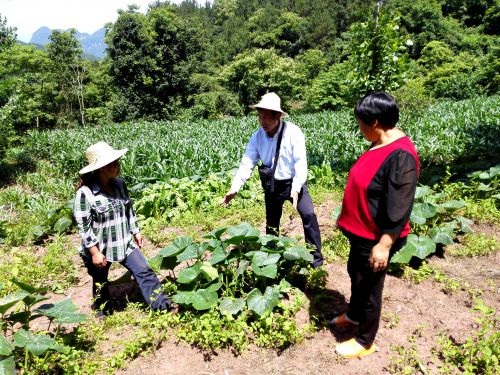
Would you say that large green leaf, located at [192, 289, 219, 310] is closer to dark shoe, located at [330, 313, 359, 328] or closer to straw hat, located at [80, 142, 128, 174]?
dark shoe, located at [330, 313, 359, 328]

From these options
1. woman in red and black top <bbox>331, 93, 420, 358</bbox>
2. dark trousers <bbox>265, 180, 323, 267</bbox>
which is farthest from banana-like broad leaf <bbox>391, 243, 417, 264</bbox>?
woman in red and black top <bbox>331, 93, 420, 358</bbox>

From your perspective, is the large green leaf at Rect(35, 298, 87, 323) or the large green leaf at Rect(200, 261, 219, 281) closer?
the large green leaf at Rect(35, 298, 87, 323)

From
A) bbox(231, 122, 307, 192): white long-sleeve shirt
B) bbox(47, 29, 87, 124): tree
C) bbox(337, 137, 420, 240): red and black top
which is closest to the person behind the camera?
bbox(337, 137, 420, 240): red and black top

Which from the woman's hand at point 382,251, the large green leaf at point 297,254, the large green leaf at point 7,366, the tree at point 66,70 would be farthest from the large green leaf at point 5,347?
the tree at point 66,70

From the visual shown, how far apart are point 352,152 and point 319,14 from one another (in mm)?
49199

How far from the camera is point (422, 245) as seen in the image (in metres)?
3.56

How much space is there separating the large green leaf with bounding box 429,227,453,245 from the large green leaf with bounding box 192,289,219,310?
2.42 metres

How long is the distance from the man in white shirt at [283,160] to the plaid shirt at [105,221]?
3.33 feet

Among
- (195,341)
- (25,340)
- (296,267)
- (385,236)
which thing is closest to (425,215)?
(296,267)

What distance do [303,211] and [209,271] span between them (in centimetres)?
102

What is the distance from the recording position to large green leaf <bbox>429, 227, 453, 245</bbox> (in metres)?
3.70

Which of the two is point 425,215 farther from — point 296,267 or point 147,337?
point 147,337

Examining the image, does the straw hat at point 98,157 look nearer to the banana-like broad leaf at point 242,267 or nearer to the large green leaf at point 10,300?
the large green leaf at point 10,300

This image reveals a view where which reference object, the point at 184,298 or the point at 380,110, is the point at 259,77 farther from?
the point at 380,110
